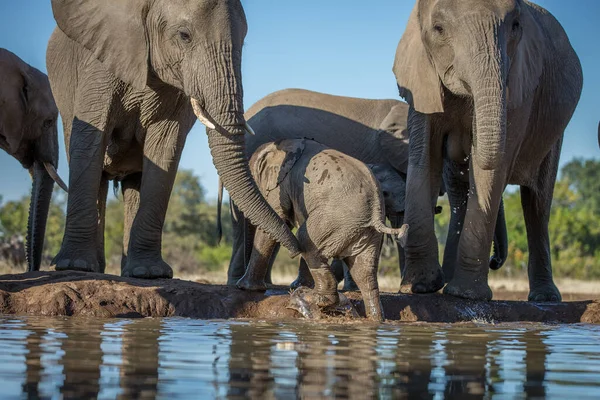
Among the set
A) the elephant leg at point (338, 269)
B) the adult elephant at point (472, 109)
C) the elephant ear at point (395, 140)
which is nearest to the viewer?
the adult elephant at point (472, 109)

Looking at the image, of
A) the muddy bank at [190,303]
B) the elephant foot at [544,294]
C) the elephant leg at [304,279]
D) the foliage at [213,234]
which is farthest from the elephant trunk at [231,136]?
the foliage at [213,234]

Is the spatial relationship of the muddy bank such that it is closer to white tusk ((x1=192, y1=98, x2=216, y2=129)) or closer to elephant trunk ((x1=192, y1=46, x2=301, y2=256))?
elephant trunk ((x1=192, y1=46, x2=301, y2=256))

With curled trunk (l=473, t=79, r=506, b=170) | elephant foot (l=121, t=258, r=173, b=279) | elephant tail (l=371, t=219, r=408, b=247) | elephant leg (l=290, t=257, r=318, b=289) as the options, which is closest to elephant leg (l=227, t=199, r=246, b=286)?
elephant leg (l=290, t=257, r=318, b=289)

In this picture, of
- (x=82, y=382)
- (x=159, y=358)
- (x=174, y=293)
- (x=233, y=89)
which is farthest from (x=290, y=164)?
(x=82, y=382)

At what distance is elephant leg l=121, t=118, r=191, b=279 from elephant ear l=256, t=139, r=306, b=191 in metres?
0.83

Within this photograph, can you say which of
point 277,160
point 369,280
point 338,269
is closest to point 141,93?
point 277,160

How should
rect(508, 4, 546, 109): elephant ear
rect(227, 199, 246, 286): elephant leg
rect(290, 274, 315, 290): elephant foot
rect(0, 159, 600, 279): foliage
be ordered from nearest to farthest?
rect(508, 4, 546, 109): elephant ear → rect(290, 274, 315, 290): elephant foot → rect(227, 199, 246, 286): elephant leg → rect(0, 159, 600, 279): foliage

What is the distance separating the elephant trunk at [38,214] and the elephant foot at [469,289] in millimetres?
4136

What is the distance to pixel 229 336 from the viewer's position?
5402 mm

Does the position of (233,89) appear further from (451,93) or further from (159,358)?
(159,358)

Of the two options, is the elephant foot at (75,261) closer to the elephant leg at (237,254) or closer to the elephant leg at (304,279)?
the elephant leg at (237,254)

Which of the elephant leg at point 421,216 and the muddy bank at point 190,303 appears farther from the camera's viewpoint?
the elephant leg at point 421,216

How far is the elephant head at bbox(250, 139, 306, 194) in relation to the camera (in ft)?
24.8

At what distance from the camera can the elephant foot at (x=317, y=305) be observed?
7139 millimetres
